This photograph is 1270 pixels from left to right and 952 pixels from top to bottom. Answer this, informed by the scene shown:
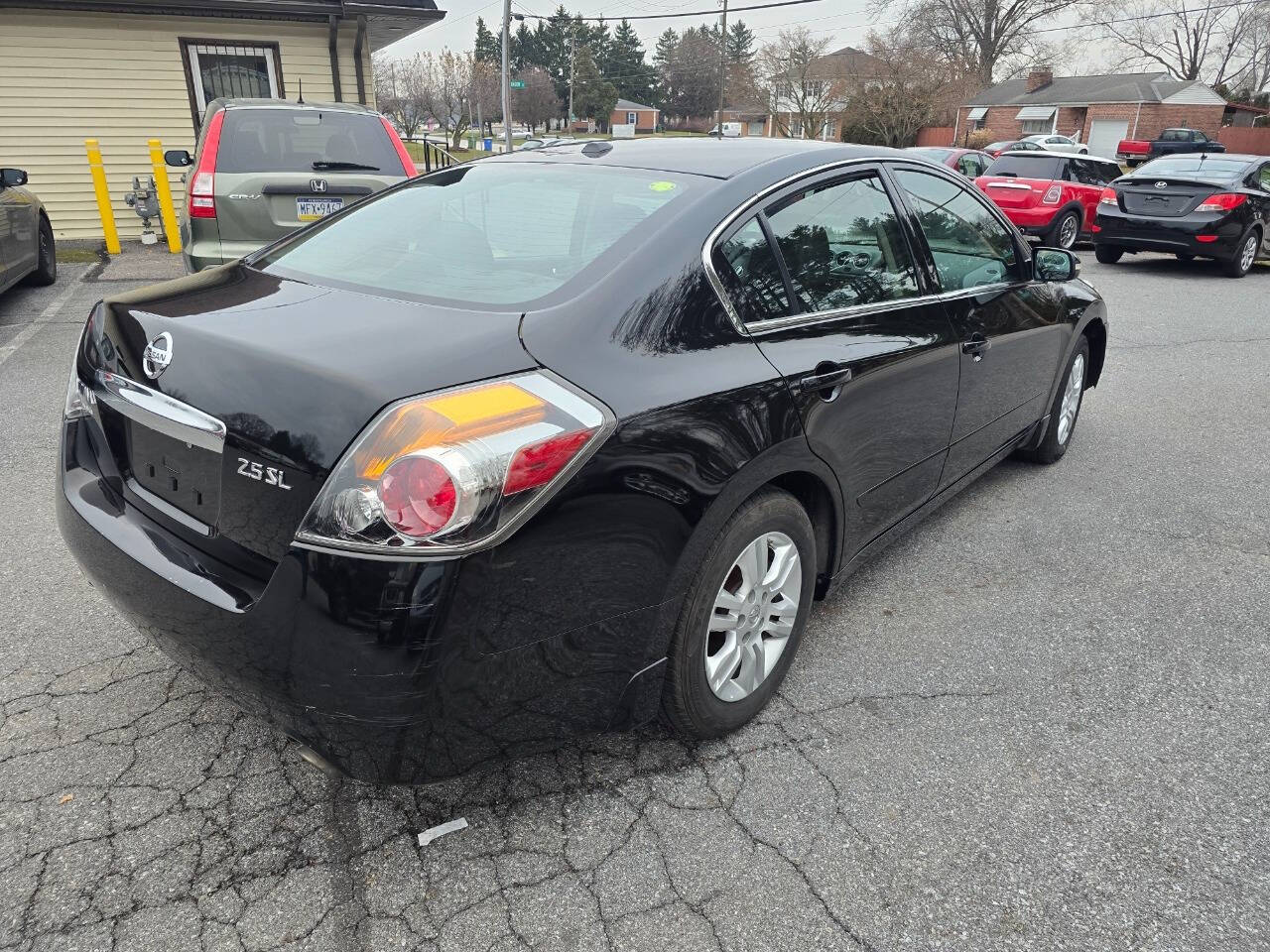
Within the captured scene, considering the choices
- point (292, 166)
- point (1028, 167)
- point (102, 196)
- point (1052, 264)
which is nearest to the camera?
point (1052, 264)

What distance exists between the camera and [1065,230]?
1369 centimetres

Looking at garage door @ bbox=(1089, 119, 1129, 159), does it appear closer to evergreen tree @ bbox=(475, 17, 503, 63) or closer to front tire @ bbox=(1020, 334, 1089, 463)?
front tire @ bbox=(1020, 334, 1089, 463)

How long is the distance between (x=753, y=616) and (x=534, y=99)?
78821 millimetres

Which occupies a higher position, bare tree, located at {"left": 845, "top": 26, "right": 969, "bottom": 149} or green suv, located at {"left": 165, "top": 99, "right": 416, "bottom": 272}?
bare tree, located at {"left": 845, "top": 26, "right": 969, "bottom": 149}

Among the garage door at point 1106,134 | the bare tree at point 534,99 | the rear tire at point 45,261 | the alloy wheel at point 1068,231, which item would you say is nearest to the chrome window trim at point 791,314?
the rear tire at point 45,261

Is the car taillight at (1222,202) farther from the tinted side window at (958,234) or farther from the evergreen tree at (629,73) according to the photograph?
the evergreen tree at (629,73)

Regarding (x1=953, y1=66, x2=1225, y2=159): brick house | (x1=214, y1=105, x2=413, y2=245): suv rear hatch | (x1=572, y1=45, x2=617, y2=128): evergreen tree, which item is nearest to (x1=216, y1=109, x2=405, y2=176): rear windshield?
(x1=214, y1=105, x2=413, y2=245): suv rear hatch

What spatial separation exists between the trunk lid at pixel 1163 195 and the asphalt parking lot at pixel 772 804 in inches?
401

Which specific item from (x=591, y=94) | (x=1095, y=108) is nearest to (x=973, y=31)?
(x=1095, y=108)

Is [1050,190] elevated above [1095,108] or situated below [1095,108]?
below

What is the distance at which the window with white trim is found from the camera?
12195 mm

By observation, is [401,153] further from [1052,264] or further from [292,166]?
[1052,264]

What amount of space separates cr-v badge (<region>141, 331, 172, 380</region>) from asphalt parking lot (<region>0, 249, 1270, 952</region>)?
1.03m

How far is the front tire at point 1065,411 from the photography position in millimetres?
4441
